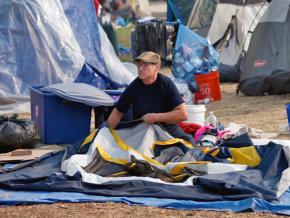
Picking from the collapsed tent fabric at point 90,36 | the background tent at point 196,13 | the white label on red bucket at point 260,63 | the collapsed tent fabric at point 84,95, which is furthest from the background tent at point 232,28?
the collapsed tent fabric at point 84,95

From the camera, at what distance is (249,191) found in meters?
5.89

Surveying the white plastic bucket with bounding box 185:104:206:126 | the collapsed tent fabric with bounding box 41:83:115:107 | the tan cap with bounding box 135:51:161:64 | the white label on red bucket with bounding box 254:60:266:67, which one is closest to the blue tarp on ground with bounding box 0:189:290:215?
the tan cap with bounding box 135:51:161:64

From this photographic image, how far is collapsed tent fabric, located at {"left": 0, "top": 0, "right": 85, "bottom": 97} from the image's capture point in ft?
35.9

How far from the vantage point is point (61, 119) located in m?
8.55

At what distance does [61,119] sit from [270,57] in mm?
4304

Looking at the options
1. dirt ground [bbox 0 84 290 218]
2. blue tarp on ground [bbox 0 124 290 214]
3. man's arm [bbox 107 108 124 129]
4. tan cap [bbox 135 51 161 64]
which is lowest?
dirt ground [bbox 0 84 290 218]

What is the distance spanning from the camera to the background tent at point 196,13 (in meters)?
15.7

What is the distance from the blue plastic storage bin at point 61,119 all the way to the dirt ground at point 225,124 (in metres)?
1.85

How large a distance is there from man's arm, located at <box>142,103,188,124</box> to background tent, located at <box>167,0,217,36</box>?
8182 mm

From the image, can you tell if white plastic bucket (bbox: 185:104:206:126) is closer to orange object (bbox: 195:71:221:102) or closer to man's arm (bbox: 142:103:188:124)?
man's arm (bbox: 142:103:188:124)

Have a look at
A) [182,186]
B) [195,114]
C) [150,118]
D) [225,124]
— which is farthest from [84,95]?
[182,186]

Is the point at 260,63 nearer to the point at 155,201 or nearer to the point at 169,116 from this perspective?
the point at 169,116

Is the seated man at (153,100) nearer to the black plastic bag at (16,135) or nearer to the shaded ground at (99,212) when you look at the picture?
the black plastic bag at (16,135)

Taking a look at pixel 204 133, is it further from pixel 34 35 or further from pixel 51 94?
pixel 34 35
